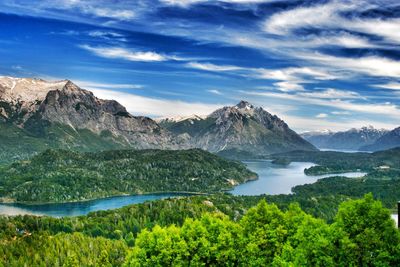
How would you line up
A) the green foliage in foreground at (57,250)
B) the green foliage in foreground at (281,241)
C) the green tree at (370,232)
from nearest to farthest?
1. the green tree at (370,232)
2. the green foliage in foreground at (281,241)
3. the green foliage in foreground at (57,250)

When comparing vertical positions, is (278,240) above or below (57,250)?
above

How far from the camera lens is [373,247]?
1811 inches

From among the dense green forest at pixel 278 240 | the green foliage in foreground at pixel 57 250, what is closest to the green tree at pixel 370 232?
the dense green forest at pixel 278 240

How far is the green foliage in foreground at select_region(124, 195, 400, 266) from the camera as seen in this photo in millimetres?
46312

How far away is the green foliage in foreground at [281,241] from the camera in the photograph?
46312 millimetres

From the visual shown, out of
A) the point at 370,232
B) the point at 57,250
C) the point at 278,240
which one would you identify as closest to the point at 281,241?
the point at 278,240

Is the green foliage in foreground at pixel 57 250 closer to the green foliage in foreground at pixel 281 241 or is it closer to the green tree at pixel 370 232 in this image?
the green foliage in foreground at pixel 281 241

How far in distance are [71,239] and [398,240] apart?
151 m

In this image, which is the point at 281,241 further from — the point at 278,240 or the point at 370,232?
the point at 370,232

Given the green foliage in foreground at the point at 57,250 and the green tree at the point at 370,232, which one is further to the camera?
the green foliage in foreground at the point at 57,250

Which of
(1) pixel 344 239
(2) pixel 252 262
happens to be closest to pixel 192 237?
(2) pixel 252 262

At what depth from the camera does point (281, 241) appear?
57875 mm

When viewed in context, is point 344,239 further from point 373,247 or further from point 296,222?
point 296,222

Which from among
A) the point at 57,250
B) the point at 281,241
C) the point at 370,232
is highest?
the point at 370,232
